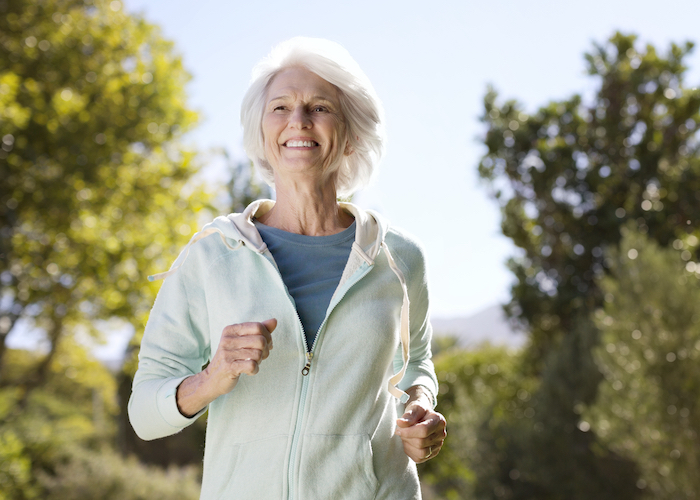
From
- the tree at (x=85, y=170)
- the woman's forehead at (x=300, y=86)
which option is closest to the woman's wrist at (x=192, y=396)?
the woman's forehead at (x=300, y=86)

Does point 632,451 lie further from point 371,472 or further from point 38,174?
point 38,174

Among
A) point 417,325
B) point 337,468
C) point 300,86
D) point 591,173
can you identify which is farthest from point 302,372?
point 591,173

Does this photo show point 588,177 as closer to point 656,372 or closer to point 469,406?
point 469,406

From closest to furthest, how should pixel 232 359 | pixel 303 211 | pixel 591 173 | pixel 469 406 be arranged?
pixel 232 359, pixel 303 211, pixel 469 406, pixel 591 173

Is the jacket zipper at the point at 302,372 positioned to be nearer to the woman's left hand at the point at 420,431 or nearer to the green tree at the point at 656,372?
the woman's left hand at the point at 420,431

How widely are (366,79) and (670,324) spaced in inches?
191

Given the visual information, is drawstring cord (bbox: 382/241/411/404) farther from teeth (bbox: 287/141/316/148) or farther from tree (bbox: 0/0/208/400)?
tree (bbox: 0/0/208/400)

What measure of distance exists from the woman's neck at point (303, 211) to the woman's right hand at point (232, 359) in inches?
19.1

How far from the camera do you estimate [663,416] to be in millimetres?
5613

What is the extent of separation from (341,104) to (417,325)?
651 millimetres

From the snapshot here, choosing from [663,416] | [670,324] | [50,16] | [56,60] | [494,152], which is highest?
[50,16]

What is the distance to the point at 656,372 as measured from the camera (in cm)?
568

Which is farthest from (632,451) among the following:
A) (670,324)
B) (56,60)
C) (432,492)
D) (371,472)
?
(56,60)

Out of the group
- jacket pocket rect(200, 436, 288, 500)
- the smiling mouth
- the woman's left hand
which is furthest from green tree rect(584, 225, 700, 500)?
jacket pocket rect(200, 436, 288, 500)
